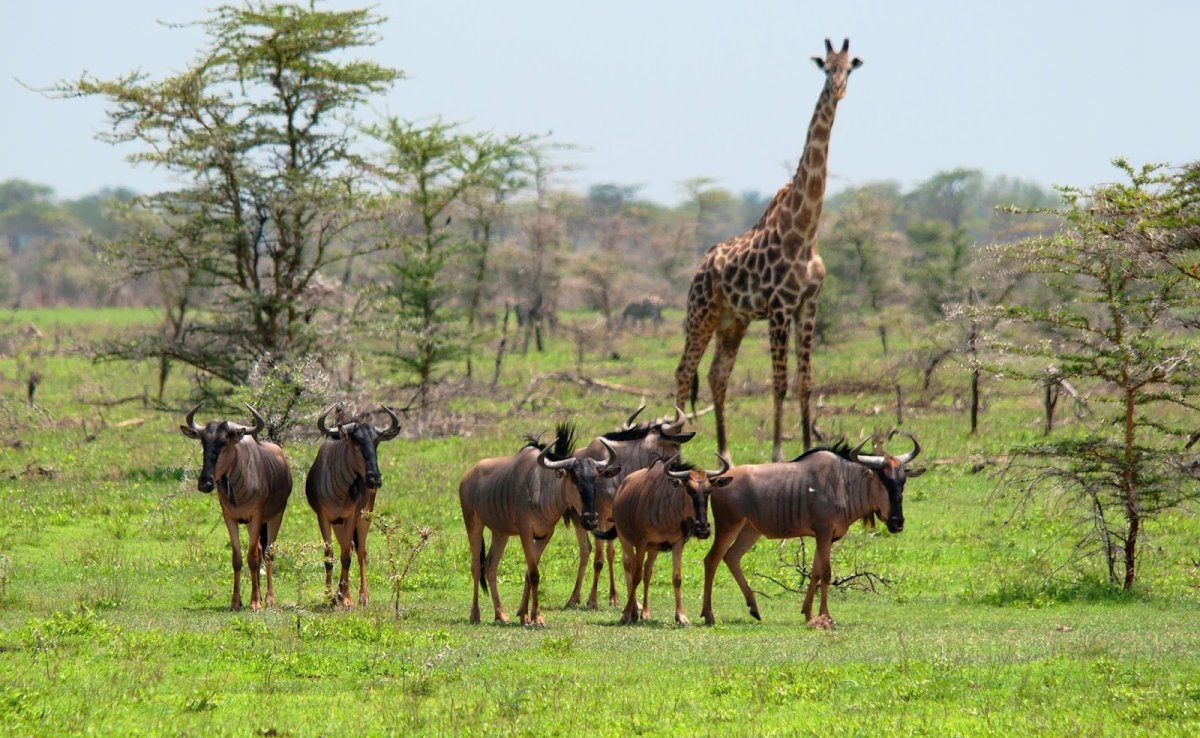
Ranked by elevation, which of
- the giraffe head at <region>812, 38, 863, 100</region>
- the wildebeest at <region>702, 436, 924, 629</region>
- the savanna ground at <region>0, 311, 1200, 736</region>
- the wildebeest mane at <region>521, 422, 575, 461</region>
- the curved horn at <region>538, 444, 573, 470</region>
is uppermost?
the giraffe head at <region>812, 38, 863, 100</region>

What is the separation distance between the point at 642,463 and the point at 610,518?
733mm

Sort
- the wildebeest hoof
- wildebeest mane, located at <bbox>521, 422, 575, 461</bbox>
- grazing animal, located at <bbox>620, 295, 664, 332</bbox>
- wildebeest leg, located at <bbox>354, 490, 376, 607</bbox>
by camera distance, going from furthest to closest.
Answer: grazing animal, located at <bbox>620, 295, 664, 332</bbox>
wildebeest leg, located at <bbox>354, 490, 376, 607</bbox>
wildebeest mane, located at <bbox>521, 422, 575, 461</bbox>
the wildebeest hoof

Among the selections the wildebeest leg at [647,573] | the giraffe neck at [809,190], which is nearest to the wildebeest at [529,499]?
the wildebeest leg at [647,573]

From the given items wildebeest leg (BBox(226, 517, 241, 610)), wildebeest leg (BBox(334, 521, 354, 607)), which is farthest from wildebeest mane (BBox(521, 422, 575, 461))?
wildebeest leg (BBox(226, 517, 241, 610))

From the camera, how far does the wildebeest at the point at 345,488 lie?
13.7m

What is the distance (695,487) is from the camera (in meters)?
12.8

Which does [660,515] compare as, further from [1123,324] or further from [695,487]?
[1123,324]

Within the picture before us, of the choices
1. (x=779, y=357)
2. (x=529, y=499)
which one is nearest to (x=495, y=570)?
(x=529, y=499)

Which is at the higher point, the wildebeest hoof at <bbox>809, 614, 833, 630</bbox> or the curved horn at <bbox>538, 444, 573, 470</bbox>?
the curved horn at <bbox>538, 444, 573, 470</bbox>

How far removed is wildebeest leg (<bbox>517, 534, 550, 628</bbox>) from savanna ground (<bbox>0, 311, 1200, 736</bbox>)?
34 cm

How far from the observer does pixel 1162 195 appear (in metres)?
14.8

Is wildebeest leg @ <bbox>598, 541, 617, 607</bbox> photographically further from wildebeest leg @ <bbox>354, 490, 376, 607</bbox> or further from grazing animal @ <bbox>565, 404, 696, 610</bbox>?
wildebeest leg @ <bbox>354, 490, 376, 607</bbox>

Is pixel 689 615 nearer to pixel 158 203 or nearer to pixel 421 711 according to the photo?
pixel 421 711

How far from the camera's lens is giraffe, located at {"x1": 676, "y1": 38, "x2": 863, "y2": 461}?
66.0 feet
